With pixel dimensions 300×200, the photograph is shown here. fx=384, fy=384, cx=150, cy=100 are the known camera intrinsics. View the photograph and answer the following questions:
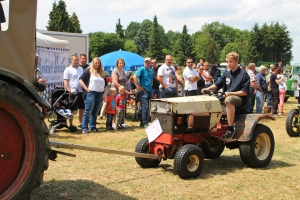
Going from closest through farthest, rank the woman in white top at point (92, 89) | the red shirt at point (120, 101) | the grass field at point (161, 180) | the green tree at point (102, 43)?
the grass field at point (161, 180) → the woman in white top at point (92, 89) → the red shirt at point (120, 101) → the green tree at point (102, 43)

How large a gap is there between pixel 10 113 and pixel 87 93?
6.23 m

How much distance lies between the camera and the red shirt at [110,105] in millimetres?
10217

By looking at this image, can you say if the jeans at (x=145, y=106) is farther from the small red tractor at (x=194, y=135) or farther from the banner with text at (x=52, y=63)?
the small red tractor at (x=194, y=135)

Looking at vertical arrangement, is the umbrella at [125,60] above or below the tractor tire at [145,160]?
above

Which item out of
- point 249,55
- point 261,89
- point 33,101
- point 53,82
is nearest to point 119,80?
point 53,82

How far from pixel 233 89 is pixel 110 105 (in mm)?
4477

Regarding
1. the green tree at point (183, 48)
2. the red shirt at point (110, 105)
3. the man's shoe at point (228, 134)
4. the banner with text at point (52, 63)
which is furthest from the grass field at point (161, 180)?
the green tree at point (183, 48)

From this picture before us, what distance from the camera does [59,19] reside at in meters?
72.3

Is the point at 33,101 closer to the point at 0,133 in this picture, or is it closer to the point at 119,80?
the point at 0,133

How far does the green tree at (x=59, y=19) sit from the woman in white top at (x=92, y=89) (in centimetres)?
6532

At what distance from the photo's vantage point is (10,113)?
3.34 m

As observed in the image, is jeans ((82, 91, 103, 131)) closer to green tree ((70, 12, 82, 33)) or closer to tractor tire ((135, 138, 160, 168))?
tractor tire ((135, 138, 160, 168))

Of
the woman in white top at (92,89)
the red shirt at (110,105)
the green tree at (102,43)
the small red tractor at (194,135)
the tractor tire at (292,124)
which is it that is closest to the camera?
the small red tractor at (194,135)

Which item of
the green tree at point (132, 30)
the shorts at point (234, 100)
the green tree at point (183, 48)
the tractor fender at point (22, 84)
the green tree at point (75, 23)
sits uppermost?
the green tree at point (132, 30)
